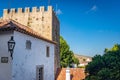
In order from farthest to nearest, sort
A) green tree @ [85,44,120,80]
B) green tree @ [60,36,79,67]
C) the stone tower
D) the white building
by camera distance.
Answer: green tree @ [60,36,79,67]
the stone tower
the white building
green tree @ [85,44,120,80]

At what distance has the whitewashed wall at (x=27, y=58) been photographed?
1434 centimetres

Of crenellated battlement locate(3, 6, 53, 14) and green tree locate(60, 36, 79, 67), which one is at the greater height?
crenellated battlement locate(3, 6, 53, 14)

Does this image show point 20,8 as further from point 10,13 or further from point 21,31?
point 21,31

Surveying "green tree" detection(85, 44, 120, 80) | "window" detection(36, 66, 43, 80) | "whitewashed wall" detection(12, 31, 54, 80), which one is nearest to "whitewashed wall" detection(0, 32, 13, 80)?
"whitewashed wall" detection(12, 31, 54, 80)

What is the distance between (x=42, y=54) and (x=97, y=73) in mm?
8889

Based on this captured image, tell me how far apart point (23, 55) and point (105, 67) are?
6.42 m

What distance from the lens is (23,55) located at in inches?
601

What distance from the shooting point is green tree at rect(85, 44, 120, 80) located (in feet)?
34.0

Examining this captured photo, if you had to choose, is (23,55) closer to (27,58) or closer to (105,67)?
(27,58)

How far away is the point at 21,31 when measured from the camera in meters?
14.6

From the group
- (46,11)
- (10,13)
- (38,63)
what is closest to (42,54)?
(38,63)

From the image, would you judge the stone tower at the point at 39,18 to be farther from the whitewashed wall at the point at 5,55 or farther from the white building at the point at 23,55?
the whitewashed wall at the point at 5,55

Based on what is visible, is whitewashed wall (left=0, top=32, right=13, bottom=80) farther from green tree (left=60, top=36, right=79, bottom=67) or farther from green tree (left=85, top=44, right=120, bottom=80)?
green tree (left=60, top=36, right=79, bottom=67)

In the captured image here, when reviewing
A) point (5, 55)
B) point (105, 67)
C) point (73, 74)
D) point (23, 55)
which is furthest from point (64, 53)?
point (105, 67)
